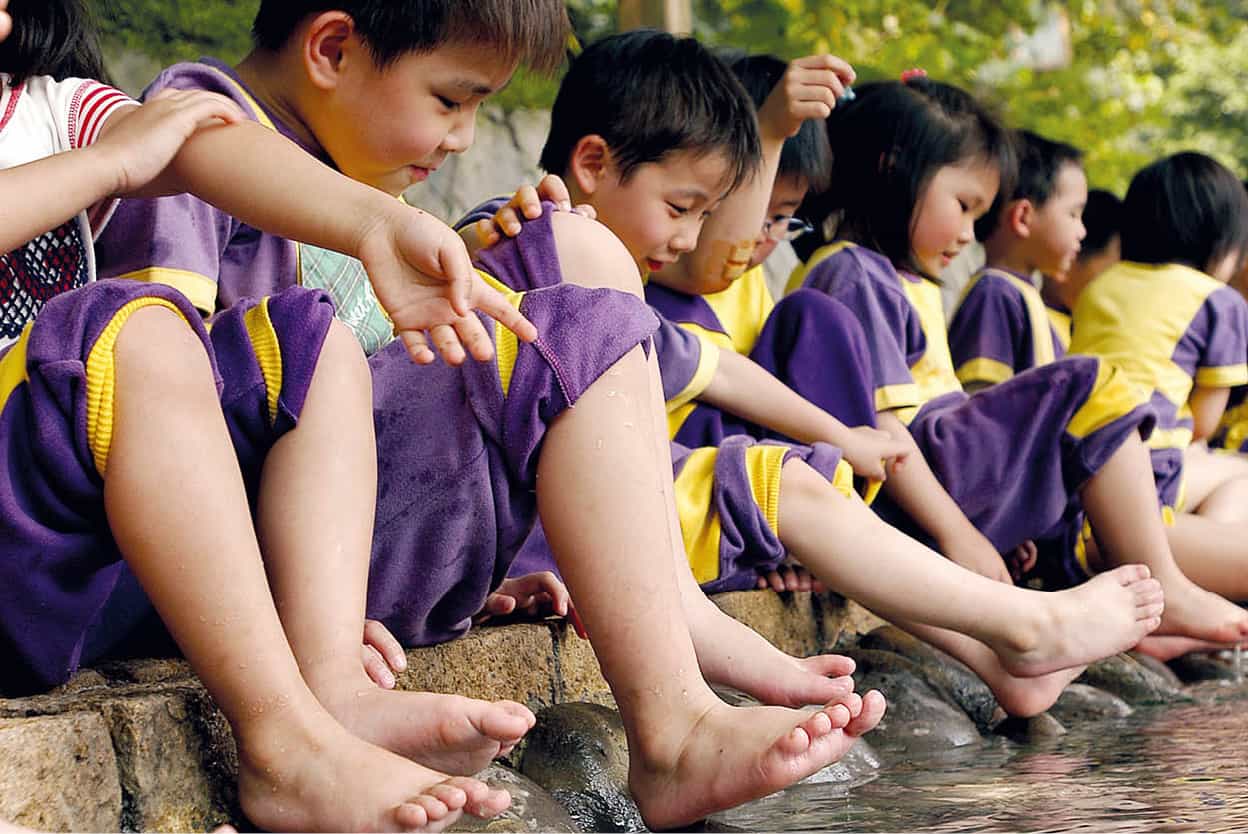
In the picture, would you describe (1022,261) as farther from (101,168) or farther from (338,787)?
(338,787)

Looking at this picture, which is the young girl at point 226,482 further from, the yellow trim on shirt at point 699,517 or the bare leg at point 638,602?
the yellow trim on shirt at point 699,517

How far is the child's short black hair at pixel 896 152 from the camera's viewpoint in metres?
3.94

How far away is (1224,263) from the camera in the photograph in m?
4.84

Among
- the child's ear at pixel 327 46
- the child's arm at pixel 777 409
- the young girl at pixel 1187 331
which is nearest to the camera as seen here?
the child's ear at pixel 327 46

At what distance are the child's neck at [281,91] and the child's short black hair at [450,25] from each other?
0.10 m

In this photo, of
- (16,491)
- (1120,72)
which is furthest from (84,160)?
(1120,72)

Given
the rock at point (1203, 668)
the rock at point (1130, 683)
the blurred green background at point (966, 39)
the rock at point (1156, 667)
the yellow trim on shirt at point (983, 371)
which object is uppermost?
the blurred green background at point (966, 39)

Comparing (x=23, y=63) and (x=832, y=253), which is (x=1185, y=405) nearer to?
(x=832, y=253)

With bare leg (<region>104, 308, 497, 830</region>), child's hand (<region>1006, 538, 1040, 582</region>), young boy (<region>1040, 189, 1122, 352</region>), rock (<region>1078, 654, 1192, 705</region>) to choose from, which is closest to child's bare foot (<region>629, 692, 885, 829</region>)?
bare leg (<region>104, 308, 497, 830</region>)

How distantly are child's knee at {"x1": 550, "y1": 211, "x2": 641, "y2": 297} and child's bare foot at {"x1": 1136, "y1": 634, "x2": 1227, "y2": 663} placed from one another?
6.63 feet

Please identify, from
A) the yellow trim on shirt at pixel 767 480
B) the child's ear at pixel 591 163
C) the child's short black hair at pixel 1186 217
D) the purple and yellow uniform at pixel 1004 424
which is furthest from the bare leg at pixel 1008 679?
the child's short black hair at pixel 1186 217

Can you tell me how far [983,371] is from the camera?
439cm

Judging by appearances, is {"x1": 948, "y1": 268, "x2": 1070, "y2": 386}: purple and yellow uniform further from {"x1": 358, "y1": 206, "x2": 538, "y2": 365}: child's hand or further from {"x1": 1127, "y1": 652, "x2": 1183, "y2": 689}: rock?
{"x1": 358, "y1": 206, "x2": 538, "y2": 365}: child's hand

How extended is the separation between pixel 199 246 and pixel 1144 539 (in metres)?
2.28
